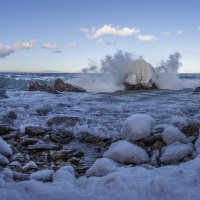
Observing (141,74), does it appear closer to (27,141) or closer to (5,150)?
(27,141)

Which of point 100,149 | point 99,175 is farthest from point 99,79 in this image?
point 99,175

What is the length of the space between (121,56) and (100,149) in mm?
13957

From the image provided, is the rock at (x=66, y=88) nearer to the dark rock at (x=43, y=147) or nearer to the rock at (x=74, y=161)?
the dark rock at (x=43, y=147)

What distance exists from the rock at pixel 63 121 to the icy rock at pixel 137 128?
4.80 feet

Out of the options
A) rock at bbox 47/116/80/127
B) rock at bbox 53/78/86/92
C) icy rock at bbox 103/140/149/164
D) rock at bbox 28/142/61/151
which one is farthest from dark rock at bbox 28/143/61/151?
rock at bbox 53/78/86/92

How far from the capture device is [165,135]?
201 inches

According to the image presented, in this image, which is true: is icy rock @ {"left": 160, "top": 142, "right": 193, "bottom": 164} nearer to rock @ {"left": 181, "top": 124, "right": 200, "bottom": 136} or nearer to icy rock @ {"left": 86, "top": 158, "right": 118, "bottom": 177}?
icy rock @ {"left": 86, "top": 158, "right": 118, "bottom": 177}

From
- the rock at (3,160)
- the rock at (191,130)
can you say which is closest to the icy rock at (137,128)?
the rock at (191,130)

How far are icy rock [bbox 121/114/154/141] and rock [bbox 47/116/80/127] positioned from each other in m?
1.46

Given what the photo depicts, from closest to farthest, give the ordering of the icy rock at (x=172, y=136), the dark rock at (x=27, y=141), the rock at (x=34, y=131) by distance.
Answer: the icy rock at (x=172, y=136)
the dark rock at (x=27, y=141)
the rock at (x=34, y=131)

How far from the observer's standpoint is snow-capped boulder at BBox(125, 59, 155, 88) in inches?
686

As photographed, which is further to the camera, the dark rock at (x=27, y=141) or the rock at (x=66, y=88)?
the rock at (x=66, y=88)

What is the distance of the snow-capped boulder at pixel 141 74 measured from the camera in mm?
17422

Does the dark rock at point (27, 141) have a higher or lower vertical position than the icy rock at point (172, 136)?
lower
